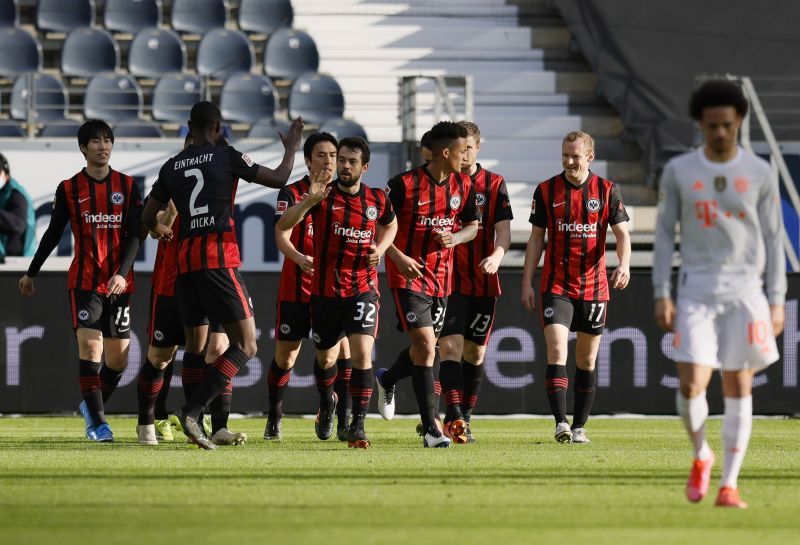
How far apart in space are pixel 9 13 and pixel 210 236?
13.3 meters

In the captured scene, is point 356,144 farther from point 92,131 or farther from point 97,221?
point 97,221

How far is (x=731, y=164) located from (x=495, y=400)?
6813 millimetres

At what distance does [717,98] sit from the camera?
588cm

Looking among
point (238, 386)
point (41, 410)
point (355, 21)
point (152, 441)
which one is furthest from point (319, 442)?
point (355, 21)

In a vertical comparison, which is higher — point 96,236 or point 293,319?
point 96,236

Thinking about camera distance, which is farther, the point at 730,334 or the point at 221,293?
the point at 221,293

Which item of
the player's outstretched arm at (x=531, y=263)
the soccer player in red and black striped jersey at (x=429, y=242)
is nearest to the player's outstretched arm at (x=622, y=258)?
the player's outstretched arm at (x=531, y=263)

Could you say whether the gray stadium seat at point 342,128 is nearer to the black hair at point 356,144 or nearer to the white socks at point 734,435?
the black hair at point 356,144

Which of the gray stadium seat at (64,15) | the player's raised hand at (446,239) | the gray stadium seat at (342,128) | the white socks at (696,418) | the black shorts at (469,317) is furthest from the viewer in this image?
the gray stadium seat at (64,15)

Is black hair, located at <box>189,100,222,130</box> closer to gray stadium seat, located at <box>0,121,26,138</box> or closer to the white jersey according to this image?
the white jersey

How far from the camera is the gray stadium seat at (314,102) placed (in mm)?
19109

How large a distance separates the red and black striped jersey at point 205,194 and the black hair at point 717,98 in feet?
10.7

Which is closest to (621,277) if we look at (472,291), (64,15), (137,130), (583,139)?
(583,139)

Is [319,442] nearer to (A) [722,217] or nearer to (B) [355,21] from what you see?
(A) [722,217]
